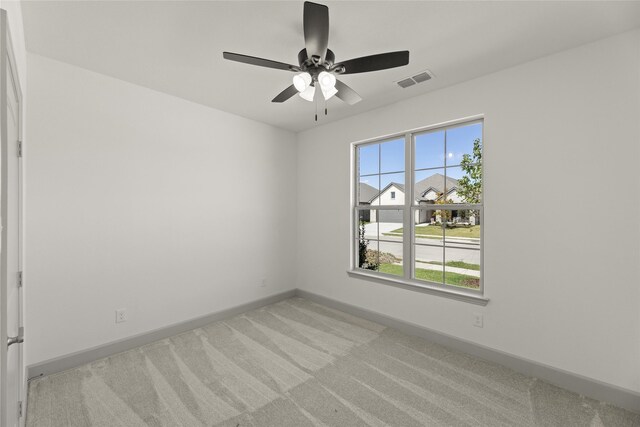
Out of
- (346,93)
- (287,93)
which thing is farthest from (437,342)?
(287,93)

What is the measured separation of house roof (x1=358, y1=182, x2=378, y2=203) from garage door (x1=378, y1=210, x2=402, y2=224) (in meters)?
0.25

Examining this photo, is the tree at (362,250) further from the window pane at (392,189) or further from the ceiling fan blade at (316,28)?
the ceiling fan blade at (316,28)

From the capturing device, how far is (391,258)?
145 inches

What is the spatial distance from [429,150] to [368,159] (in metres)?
0.83

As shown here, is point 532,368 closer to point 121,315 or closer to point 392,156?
point 392,156

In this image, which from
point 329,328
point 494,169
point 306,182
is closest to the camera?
point 494,169

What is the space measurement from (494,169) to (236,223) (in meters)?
3.05

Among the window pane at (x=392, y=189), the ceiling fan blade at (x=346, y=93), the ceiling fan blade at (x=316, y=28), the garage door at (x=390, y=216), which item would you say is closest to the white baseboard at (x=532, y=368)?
the garage door at (x=390, y=216)

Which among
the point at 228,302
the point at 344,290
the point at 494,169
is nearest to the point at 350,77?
the point at 494,169

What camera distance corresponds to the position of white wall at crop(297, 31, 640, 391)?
2084 millimetres

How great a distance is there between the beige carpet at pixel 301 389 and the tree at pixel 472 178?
1.54m

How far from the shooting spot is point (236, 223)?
385 cm

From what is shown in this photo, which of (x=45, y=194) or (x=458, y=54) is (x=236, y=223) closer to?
(x=45, y=194)

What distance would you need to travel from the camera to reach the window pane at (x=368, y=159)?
378 cm
